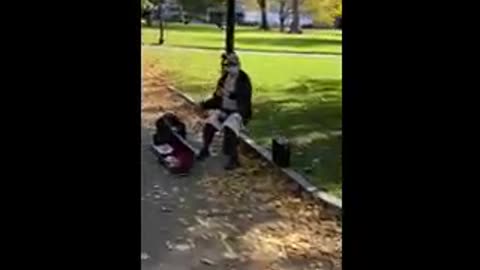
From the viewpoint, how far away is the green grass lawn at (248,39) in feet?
5.36

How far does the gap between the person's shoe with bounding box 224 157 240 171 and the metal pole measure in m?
0.31

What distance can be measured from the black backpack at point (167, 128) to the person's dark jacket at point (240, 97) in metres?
0.10

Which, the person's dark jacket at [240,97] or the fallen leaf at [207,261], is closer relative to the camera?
the fallen leaf at [207,261]

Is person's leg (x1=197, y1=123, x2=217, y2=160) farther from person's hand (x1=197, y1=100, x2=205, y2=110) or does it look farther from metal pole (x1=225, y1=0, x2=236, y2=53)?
metal pole (x1=225, y1=0, x2=236, y2=53)

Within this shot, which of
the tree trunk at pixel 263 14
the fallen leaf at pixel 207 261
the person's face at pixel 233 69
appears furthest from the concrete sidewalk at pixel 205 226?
the tree trunk at pixel 263 14

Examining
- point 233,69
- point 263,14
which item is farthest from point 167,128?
point 263,14

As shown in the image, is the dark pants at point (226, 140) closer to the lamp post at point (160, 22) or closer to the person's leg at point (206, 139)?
the person's leg at point (206, 139)

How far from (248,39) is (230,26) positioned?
0.06 m

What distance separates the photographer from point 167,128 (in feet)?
5.18

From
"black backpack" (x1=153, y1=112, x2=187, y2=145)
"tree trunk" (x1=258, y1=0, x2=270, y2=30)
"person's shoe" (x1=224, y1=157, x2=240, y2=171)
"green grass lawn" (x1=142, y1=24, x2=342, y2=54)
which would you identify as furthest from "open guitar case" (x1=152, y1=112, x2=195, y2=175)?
"tree trunk" (x1=258, y1=0, x2=270, y2=30)

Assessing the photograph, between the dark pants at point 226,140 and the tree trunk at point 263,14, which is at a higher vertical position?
the tree trunk at point 263,14

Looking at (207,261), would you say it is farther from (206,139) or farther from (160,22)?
(160,22)

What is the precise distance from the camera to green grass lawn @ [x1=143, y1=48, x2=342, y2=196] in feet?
5.41
